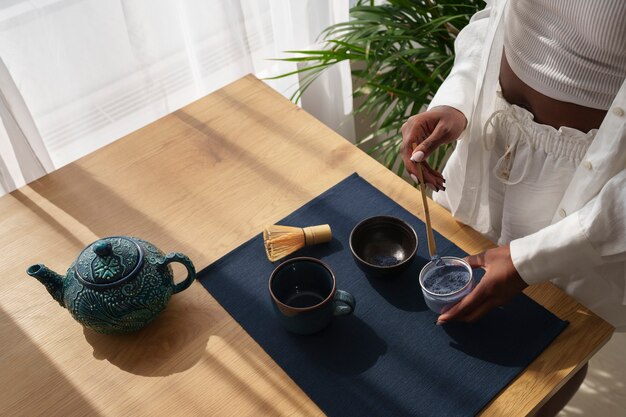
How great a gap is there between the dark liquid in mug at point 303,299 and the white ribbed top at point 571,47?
1.62 feet

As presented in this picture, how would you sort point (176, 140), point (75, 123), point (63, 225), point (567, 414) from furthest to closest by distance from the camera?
1. point (567, 414)
2. point (75, 123)
3. point (176, 140)
4. point (63, 225)

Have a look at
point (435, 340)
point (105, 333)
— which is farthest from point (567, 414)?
point (105, 333)

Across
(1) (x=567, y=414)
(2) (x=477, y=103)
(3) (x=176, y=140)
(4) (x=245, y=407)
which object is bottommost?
(1) (x=567, y=414)

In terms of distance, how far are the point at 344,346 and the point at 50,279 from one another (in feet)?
1.52

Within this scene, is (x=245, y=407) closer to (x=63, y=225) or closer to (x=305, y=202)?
(x=305, y=202)

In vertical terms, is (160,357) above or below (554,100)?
below

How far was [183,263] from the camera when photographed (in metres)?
1.06

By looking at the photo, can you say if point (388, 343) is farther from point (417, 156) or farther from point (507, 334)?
point (417, 156)

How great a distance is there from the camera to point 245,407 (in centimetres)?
98

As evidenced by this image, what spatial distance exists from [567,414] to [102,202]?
1401 millimetres

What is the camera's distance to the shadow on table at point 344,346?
100 cm

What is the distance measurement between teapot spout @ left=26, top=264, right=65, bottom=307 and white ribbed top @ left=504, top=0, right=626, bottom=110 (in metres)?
0.82

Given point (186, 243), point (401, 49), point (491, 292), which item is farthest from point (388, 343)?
point (401, 49)

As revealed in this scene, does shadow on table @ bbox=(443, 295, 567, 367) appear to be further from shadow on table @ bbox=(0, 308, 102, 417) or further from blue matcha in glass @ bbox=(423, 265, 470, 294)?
shadow on table @ bbox=(0, 308, 102, 417)
